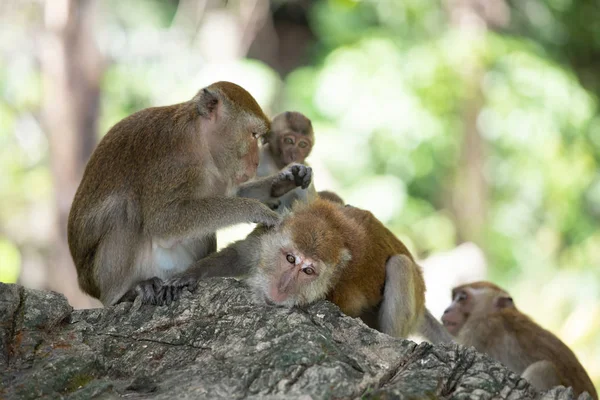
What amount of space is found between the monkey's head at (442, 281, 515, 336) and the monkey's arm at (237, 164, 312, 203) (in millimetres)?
1961

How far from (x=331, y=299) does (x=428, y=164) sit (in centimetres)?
926

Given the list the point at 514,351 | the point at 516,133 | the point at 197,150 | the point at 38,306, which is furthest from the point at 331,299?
the point at 516,133

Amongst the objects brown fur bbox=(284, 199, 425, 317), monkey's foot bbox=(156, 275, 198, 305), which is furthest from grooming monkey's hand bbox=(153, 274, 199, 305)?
brown fur bbox=(284, 199, 425, 317)

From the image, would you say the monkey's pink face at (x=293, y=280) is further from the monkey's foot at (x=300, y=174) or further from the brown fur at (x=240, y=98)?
the brown fur at (x=240, y=98)

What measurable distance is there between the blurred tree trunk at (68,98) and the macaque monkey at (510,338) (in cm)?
605

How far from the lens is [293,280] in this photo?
4395 millimetres

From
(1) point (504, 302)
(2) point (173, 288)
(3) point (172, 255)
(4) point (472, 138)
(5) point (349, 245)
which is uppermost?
(4) point (472, 138)

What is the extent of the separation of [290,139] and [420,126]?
7.30 m

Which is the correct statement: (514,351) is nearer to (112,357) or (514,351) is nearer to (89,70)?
(112,357)

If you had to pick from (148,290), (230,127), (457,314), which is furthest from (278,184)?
(457,314)

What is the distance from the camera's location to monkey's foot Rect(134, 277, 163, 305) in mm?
4555

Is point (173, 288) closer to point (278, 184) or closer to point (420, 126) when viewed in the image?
point (278, 184)

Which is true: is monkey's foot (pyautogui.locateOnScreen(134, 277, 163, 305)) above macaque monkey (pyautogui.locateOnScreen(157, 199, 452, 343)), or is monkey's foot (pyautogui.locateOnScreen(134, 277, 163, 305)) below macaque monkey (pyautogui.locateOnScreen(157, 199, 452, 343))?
below

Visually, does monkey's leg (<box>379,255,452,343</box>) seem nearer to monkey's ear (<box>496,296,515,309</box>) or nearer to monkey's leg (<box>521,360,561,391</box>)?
monkey's leg (<box>521,360,561,391</box>)
